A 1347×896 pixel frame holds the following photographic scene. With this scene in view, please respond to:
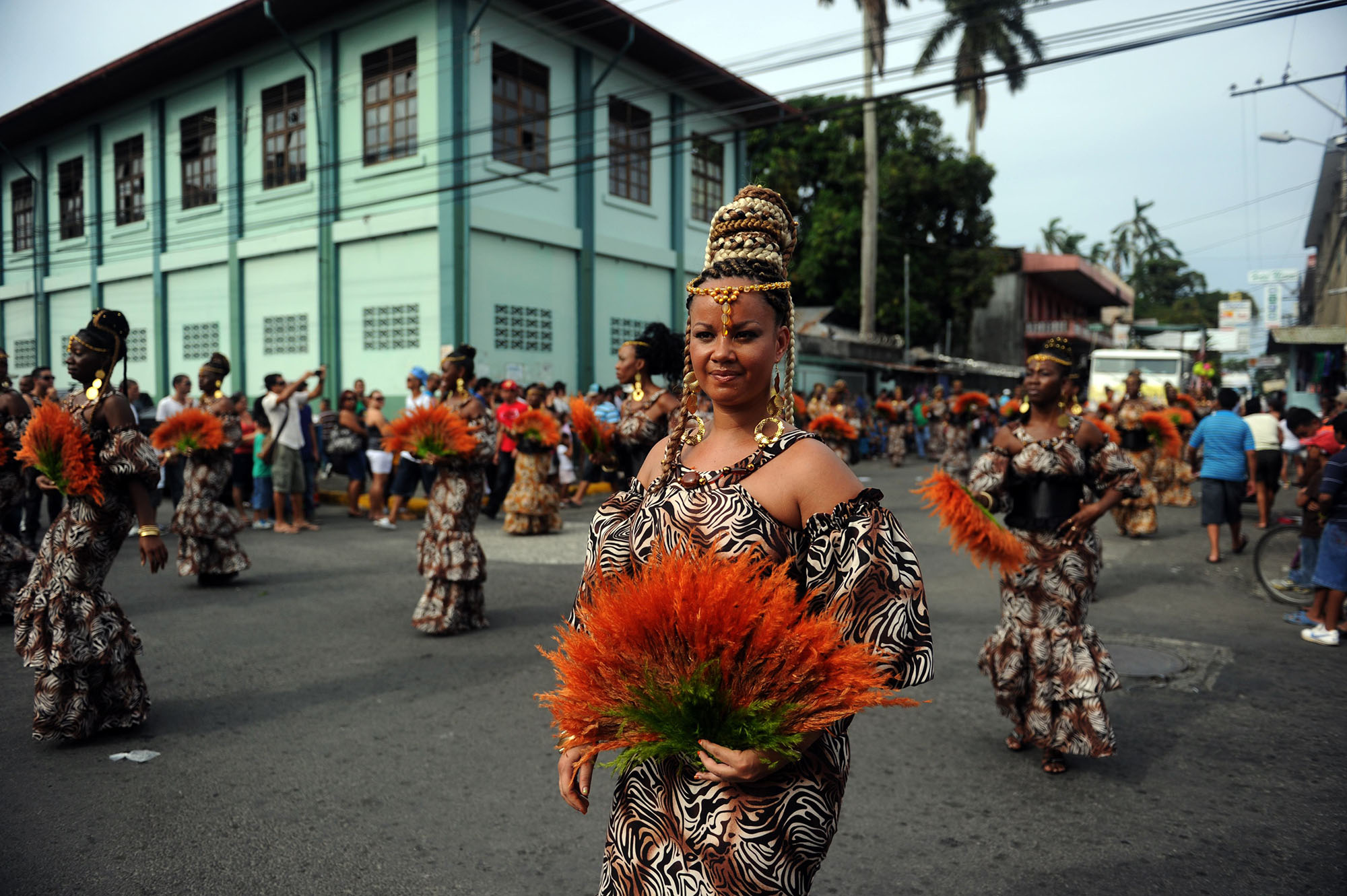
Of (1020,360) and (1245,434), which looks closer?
(1245,434)

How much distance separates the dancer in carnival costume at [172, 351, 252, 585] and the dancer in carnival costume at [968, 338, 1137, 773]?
7216mm

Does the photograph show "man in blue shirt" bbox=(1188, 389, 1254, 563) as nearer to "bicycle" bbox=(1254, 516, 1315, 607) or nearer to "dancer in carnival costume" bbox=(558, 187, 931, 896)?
"bicycle" bbox=(1254, 516, 1315, 607)

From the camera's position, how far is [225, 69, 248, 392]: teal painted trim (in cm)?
2191

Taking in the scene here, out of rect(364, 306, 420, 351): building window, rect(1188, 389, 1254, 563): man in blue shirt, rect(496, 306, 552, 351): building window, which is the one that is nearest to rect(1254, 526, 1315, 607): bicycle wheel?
rect(1188, 389, 1254, 563): man in blue shirt

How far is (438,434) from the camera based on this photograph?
720cm

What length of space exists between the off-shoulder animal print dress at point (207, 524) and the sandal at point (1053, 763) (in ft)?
24.7

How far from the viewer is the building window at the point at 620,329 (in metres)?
22.5

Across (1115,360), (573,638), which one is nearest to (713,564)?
(573,638)

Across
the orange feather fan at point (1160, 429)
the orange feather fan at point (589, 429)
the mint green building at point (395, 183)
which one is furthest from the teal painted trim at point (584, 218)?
the orange feather fan at point (589, 429)

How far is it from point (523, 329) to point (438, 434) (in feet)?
42.9

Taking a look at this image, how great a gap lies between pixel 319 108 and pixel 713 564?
2131 centimetres

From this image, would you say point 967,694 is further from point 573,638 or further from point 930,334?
point 930,334

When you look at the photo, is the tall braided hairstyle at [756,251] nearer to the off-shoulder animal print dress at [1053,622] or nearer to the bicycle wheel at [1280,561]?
the off-shoulder animal print dress at [1053,622]

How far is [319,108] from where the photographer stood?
787 inches
